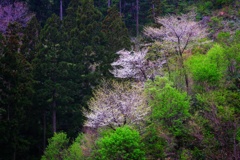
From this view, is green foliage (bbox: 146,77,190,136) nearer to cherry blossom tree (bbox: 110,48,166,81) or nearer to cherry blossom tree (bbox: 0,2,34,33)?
cherry blossom tree (bbox: 110,48,166,81)

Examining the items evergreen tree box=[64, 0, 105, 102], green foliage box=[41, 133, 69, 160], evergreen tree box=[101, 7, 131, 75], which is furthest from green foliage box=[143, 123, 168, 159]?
evergreen tree box=[101, 7, 131, 75]

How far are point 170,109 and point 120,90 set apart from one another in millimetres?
4822

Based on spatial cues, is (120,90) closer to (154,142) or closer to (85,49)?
(154,142)

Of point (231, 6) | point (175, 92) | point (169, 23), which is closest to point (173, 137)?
point (175, 92)

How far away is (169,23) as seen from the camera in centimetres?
2238

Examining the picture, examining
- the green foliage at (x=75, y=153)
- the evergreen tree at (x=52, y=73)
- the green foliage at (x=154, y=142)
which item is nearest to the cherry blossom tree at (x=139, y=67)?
the evergreen tree at (x=52, y=73)

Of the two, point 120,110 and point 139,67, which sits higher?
point 139,67

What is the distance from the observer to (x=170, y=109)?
17.2 metres

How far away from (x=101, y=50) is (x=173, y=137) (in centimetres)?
1335

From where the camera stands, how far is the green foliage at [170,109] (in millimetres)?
16953

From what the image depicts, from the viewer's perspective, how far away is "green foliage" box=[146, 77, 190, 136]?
1695 centimetres

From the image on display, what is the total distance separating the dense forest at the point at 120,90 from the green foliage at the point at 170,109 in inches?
2.4

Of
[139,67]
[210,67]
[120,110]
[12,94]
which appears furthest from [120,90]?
[12,94]

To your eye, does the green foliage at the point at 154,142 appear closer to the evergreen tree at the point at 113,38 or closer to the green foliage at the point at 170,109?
the green foliage at the point at 170,109
